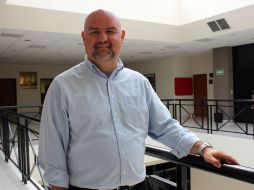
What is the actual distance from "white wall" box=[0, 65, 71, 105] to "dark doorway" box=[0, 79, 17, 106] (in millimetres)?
205

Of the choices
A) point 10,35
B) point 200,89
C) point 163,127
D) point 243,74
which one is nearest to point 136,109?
point 163,127

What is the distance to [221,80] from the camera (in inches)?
483

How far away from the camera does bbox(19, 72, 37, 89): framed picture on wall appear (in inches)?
644

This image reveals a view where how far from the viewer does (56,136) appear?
1220mm

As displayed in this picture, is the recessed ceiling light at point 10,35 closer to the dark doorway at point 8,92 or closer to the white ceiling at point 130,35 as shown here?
the white ceiling at point 130,35

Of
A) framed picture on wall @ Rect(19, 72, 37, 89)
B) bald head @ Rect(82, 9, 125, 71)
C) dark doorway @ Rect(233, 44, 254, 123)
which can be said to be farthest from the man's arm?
framed picture on wall @ Rect(19, 72, 37, 89)

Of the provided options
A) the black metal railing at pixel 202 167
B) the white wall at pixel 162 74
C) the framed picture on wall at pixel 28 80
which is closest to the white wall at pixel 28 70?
the framed picture on wall at pixel 28 80

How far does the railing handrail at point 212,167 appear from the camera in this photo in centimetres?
108

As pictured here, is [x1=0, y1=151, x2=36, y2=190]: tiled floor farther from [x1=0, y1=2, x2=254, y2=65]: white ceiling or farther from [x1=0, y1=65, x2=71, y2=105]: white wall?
[x1=0, y1=65, x2=71, y2=105]: white wall

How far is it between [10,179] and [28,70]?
42.8ft

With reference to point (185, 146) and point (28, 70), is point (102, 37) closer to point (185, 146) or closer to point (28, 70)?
point (185, 146)

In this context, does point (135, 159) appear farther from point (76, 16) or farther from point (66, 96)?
point (76, 16)

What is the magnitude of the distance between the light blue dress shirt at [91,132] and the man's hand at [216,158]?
116 mm

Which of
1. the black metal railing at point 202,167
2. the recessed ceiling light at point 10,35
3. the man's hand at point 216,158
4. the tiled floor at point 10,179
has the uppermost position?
the recessed ceiling light at point 10,35
